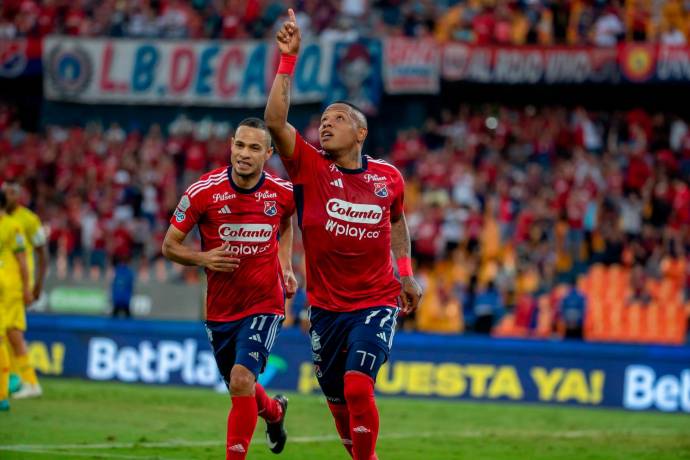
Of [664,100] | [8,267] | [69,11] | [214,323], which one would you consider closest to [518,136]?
[664,100]

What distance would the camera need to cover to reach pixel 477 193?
27.8m

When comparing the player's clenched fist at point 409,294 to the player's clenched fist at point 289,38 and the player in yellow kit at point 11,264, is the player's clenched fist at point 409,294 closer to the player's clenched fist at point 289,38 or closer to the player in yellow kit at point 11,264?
the player's clenched fist at point 289,38

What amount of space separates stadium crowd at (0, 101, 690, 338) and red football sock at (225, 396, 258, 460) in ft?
46.6

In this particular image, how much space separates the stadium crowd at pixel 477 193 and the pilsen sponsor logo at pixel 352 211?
558 inches

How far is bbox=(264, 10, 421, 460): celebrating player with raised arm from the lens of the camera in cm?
944

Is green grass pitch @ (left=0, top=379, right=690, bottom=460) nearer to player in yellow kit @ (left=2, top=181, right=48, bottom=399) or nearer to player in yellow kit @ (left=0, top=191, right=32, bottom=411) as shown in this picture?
player in yellow kit @ (left=2, top=181, right=48, bottom=399)

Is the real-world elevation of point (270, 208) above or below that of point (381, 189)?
below

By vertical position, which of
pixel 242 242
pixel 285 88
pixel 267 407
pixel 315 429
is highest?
pixel 285 88

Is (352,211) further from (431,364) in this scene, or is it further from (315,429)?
(431,364)

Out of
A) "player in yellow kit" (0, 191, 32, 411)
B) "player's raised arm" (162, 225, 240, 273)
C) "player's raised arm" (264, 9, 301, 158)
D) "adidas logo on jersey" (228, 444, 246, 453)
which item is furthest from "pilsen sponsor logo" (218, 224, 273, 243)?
"player in yellow kit" (0, 191, 32, 411)

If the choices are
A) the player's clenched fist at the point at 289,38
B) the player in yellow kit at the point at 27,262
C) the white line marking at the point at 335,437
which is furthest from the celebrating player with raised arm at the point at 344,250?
the player in yellow kit at the point at 27,262

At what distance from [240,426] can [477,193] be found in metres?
18.8

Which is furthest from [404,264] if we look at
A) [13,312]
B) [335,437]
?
[13,312]

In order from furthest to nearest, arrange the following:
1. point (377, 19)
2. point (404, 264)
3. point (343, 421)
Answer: point (377, 19), point (404, 264), point (343, 421)
